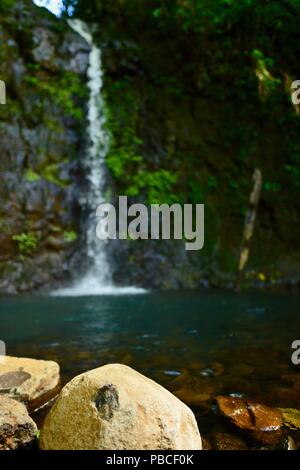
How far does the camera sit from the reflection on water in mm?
3930

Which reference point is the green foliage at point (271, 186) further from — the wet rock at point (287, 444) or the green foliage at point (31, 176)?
the wet rock at point (287, 444)

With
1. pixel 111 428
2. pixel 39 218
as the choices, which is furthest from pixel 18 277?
pixel 111 428

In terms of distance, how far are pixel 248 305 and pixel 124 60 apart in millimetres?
9434

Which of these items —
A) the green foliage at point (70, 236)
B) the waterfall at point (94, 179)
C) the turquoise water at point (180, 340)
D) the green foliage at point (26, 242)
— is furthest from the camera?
the green foliage at point (70, 236)

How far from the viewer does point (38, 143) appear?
456 inches

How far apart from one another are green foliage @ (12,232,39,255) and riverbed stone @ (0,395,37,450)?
335 inches

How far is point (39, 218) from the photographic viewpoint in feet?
36.3

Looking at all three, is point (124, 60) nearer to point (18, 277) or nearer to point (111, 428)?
point (18, 277)

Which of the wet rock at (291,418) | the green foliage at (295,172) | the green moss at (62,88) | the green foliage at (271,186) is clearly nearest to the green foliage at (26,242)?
the green moss at (62,88)

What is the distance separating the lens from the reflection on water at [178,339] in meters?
3.93

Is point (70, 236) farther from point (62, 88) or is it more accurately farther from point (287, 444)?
point (287, 444)

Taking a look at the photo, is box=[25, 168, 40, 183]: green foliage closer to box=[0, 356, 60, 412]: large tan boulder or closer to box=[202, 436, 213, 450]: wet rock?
box=[0, 356, 60, 412]: large tan boulder

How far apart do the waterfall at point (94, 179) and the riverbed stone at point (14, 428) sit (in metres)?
7.40

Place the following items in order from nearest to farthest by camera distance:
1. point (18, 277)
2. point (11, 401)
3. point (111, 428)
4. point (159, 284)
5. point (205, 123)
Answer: point (111, 428) → point (11, 401) → point (18, 277) → point (159, 284) → point (205, 123)
